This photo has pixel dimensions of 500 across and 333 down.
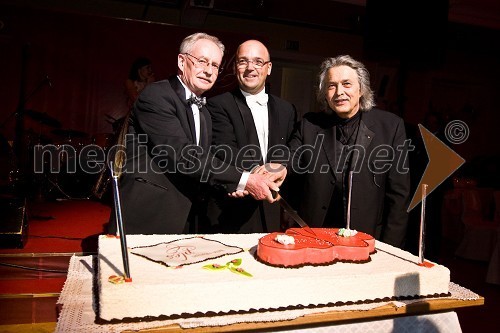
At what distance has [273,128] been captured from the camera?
8.59 ft

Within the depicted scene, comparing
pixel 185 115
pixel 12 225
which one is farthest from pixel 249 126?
pixel 12 225

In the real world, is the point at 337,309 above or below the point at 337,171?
below

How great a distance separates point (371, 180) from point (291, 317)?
1.25 metres

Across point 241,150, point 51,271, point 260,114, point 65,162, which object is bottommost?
point 51,271

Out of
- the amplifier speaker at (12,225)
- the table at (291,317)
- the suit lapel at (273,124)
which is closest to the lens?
the table at (291,317)

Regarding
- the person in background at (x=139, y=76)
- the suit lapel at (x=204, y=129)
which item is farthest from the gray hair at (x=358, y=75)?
the person in background at (x=139, y=76)

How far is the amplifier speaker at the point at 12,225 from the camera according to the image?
3.88 metres

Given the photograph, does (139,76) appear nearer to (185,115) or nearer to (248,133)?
(248,133)

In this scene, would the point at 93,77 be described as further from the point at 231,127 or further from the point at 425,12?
the point at 231,127

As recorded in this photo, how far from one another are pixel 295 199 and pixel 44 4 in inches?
284

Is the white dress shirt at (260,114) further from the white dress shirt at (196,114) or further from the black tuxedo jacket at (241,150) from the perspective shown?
the white dress shirt at (196,114)

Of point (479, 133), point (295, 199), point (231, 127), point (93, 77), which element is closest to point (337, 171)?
point (295, 199)

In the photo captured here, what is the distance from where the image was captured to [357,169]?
7.66ft

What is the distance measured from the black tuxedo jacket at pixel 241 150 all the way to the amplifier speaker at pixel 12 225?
92.1 inches
